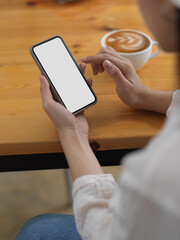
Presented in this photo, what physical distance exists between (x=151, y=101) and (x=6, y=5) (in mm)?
679

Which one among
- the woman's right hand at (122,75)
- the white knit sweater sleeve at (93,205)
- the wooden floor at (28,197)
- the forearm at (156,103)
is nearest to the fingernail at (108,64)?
the woman's right hand at (122,75)

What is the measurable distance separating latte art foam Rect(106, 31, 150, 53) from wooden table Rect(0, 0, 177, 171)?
6 centimetres

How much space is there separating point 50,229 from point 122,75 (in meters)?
0.38

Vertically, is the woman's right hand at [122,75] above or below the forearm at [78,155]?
above

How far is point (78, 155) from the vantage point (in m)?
0.65

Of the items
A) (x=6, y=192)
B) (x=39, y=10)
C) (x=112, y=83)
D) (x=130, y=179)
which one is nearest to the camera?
(x=130, y=179)

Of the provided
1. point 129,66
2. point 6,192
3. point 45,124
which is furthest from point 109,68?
point 6,192

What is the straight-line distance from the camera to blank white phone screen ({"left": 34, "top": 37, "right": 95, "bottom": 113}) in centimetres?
74

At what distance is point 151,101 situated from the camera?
77 cm

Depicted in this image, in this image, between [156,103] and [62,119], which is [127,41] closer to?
[156,103]

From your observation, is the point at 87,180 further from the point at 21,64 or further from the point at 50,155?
the point at 21,64

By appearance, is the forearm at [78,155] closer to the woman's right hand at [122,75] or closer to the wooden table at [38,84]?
the wooden table at [38,84]

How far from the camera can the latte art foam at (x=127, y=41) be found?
0.88 m

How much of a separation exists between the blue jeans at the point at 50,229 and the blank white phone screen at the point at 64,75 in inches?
10.0
